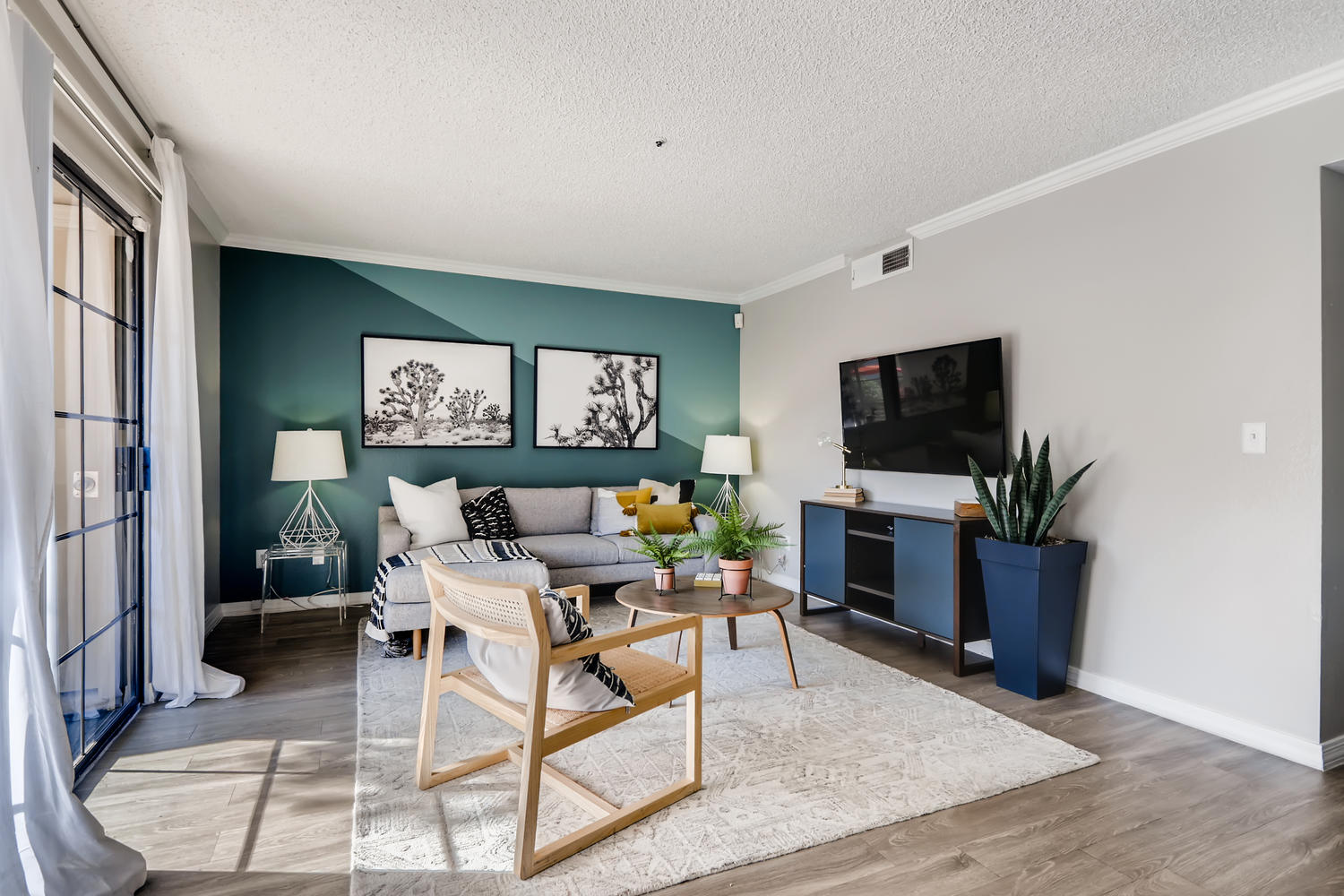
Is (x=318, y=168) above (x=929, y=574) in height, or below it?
above

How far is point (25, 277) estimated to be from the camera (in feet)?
5.28

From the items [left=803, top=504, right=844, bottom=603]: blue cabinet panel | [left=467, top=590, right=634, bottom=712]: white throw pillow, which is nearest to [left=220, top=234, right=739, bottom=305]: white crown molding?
[left=803, top=504, right=844, bottom=603]: blue cabinet panel

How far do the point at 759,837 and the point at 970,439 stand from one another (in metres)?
2.54

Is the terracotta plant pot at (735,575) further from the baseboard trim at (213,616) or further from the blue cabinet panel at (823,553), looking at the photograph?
the baseboard trim at (213,616)

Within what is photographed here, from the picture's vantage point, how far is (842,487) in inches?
181

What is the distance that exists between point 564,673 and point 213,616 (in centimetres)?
338

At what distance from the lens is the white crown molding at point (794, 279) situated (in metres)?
5.00

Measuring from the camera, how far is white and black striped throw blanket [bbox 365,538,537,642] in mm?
3727

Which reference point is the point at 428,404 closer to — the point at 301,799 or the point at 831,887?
the point at 301,799

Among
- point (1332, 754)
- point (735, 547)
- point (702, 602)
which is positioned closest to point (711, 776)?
point (702, 602)

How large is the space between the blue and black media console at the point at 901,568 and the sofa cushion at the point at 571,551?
4.40 ft

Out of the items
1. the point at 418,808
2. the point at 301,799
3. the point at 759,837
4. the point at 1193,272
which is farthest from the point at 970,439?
the point at 301,799

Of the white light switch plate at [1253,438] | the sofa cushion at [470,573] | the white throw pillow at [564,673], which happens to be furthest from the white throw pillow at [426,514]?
the white light switch plate at [1253,438]

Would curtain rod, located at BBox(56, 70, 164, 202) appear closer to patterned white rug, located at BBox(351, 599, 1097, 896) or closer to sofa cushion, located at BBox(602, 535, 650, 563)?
patterned white rug, located at BBox(351, 599, 1097, 896)
